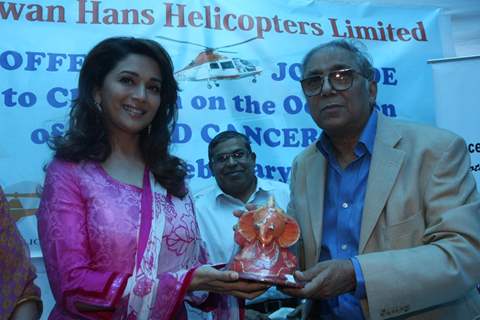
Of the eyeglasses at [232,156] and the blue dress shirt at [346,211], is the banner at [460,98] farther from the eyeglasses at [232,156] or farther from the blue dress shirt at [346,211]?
the blue dress shirt at [346,211]

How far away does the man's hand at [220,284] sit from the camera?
1877mm

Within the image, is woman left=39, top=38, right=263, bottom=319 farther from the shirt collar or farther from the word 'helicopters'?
the word 'helicopters'

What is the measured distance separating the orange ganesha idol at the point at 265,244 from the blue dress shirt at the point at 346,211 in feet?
0.70

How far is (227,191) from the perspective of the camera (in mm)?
3684

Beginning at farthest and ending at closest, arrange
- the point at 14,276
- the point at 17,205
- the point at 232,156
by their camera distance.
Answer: the point at 232,156 → the point at 17,205 → the point at 14,276

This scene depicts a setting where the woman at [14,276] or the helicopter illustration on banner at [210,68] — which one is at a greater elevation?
the helicopter illustration on banner at [210,68]

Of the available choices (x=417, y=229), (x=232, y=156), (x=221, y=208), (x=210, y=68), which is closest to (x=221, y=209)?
(x=221, y=208)

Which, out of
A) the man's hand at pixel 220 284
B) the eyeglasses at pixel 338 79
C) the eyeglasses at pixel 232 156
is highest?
the eyeglasses at pixel 338 79

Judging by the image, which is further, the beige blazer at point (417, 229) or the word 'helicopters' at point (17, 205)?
the word 'helicopters' at point (17, 205)

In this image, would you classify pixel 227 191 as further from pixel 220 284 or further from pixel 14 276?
pixel 14 276

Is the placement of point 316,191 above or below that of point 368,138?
below

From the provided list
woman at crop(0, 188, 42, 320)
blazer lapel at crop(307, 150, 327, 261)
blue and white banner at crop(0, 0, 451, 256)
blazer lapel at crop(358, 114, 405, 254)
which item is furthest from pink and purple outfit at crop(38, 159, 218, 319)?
blue and white banner at crop(0, 0, 451, 256)

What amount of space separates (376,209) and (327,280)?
0.39 metres

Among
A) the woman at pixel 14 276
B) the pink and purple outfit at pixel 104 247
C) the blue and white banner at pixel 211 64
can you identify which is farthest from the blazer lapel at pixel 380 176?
the blue and white banner at pixel 211 64
